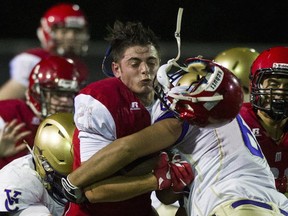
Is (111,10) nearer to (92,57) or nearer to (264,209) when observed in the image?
(92,57)

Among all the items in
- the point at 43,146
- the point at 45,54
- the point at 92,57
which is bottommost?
the point at 92,57

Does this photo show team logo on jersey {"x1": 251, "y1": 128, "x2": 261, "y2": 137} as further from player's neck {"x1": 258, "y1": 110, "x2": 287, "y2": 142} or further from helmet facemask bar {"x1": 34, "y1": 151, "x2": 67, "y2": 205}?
helmet facemask bar {"x1": 34, "y1": 151, "x2": 67, "y2": 205}

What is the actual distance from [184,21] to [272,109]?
5.01 meters

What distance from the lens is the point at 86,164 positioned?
2.85m

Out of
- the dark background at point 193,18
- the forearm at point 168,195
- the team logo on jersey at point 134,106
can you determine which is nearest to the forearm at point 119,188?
the forearm at point 168,195

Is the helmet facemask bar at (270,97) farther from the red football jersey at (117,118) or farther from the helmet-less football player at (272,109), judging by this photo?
the red football jersey at (117,118)

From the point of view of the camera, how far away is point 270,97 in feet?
10.9

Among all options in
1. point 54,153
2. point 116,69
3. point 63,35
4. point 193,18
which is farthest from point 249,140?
point 193,18

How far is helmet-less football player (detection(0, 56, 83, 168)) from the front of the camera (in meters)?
4.33

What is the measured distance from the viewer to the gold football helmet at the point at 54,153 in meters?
3.27

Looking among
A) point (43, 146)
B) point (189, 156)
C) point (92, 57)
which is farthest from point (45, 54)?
point (189, 156)

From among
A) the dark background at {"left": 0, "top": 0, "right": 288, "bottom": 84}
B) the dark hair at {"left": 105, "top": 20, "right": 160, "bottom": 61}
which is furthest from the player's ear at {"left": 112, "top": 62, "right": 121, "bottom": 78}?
the dark background at {"left": 0, "top": 0, "right": 288, "bottom": 84}

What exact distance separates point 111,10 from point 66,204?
536 centimetres

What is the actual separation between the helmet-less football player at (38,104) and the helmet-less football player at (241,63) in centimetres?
88
